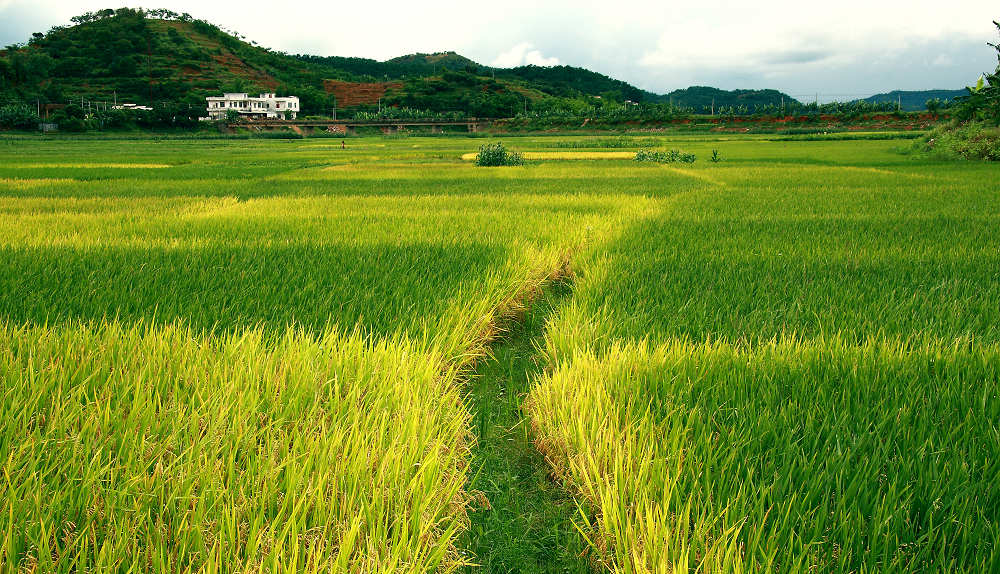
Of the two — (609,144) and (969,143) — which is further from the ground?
(609,144)

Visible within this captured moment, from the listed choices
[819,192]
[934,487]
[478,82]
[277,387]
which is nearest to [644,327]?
[934,487]

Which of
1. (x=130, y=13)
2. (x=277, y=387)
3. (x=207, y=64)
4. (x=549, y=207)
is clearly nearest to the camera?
(x=277, y=387)

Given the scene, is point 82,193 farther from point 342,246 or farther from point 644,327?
point 644,327

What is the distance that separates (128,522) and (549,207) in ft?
18.3

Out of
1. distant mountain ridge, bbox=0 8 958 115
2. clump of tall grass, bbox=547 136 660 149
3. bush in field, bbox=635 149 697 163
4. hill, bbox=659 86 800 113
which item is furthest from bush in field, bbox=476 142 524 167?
hill, bbox=659 86 800 113

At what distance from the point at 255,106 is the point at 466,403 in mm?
77013

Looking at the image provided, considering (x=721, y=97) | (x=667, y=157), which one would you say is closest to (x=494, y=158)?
(x=667, y=157)

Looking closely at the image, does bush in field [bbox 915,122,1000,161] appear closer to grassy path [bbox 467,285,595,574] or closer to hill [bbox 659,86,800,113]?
grassy path [bbox 467,285,595,574]

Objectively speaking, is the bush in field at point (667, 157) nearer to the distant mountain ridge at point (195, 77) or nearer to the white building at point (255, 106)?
the distant mountain ridge at point (195, 77)

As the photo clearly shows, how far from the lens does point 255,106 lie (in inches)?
2739

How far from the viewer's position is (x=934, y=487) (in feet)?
3.72

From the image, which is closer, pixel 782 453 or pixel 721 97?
pixel 782 453

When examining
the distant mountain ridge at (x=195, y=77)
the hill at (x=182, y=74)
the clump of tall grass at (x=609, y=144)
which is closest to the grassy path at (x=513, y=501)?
the clump of tall grass at (x=609, y=144)

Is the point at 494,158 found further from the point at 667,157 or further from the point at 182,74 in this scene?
the point at 182,74
